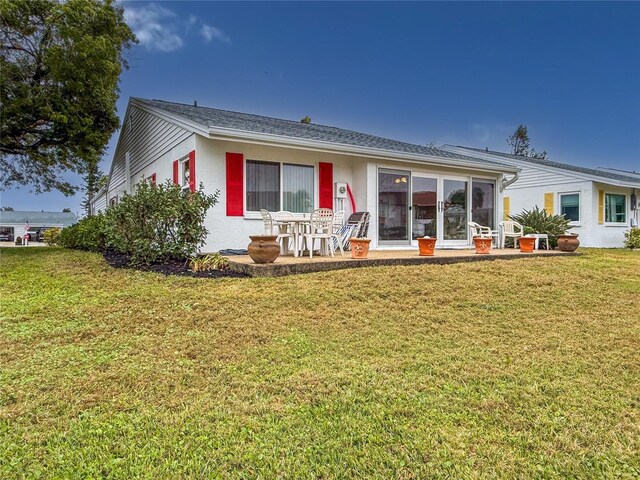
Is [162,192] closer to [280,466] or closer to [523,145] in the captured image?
[280,466]

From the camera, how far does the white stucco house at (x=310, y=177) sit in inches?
304

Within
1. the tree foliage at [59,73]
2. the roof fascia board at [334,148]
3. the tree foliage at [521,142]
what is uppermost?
the tree foliage at [521,142]

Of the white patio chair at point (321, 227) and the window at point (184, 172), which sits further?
the window at point (184, 172)

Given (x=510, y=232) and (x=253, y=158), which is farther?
(x=510, y=232)

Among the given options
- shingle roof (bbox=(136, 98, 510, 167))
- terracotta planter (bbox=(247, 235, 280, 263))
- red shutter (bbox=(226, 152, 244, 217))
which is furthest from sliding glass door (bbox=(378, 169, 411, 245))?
terracotta planter (bbox=(247, 235, 280, 263))

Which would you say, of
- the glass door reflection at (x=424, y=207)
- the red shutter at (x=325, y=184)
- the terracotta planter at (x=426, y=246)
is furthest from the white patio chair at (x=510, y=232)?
the red shutter at (x=325, y=184)

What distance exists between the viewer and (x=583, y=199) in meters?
14.2

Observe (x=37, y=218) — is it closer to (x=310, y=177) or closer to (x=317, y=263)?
(x=310, y=177)

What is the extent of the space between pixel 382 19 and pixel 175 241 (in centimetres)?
1072

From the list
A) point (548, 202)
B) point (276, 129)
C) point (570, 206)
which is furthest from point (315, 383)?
point (548, 202)

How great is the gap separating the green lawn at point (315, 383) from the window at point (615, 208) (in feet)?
40.7

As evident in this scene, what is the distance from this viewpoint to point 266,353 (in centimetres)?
312

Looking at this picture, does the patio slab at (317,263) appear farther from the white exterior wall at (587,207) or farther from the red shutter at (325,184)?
the white exterior wall at (587,207)

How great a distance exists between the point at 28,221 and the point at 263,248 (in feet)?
162
